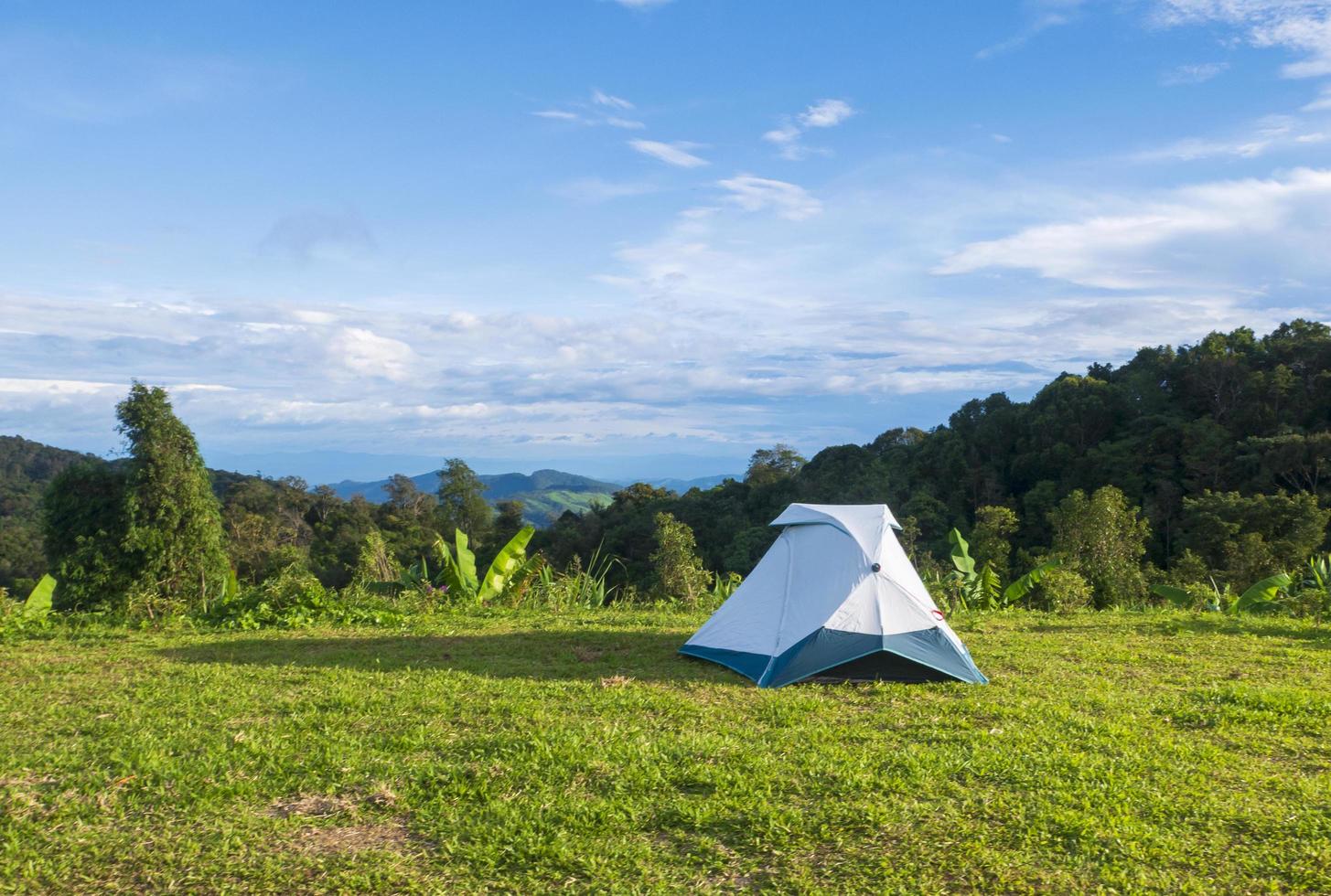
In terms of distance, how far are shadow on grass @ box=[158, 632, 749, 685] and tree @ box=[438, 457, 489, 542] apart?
4460 cm

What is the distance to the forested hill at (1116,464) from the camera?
31203mm

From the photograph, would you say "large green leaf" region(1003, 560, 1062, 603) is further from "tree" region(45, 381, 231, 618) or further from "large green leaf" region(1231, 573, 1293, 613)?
"tree" region(45, 381, 231, 618)

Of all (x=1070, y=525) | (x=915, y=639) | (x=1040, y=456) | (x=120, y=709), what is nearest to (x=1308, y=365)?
(x=1040, y=456)

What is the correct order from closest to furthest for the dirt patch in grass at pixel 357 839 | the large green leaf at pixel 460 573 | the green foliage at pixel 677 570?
the dirt patch in grass at pixel 357 839 < the large green leaf at pixel 460 573 < the green foliage at pixel 677 570

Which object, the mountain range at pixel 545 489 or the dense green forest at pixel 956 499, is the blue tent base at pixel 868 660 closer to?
the dense green forest at pixel 956 499

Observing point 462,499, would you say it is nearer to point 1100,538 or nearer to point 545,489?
point 1100,538

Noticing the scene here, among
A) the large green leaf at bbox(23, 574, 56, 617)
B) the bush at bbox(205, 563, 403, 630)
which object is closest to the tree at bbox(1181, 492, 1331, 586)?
the bush at bbox(205, 563, 403, 630)

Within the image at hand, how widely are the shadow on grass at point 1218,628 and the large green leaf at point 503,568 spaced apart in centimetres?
620

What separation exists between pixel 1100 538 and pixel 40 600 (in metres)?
14.4

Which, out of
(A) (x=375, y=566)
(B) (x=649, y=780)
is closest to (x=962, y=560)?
(A) (x=375, y=566)

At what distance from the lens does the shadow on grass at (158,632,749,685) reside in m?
7.80

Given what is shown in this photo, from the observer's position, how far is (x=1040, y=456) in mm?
39969

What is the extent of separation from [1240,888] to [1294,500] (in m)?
27.0

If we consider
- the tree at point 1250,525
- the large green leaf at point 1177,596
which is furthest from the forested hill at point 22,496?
the tree at point 1250,525
